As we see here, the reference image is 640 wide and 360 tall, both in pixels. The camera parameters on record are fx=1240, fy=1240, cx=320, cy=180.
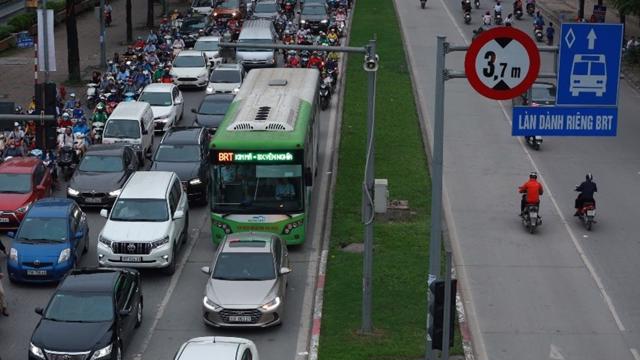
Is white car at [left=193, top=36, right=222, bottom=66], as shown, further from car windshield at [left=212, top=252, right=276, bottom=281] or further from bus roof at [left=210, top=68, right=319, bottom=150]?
car windshield at [left=212, top=252, right=276, bottom=281]

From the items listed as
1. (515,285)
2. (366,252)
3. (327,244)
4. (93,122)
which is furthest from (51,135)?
(93,122)

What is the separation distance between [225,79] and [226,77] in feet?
0.51

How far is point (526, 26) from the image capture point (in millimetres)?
70500

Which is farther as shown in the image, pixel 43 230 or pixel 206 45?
pixel 206 45

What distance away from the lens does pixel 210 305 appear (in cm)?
2488

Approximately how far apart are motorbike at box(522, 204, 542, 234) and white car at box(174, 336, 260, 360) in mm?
13621

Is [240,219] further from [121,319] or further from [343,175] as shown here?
[343,175]

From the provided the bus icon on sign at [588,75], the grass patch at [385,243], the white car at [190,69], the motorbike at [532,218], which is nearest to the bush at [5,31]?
the white car at [190,69]

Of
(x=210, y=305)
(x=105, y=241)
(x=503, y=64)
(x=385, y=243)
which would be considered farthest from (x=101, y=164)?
(x=503, y=64)

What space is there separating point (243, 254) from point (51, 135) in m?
4.64

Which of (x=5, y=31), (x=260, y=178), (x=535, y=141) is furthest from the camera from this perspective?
(x=5, y=31)

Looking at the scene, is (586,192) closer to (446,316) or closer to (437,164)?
(437,164)

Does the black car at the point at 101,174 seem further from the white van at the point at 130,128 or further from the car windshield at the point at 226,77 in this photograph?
the car windshield at the point at 226,77

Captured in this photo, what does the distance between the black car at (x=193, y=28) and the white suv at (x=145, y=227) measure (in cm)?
3087
